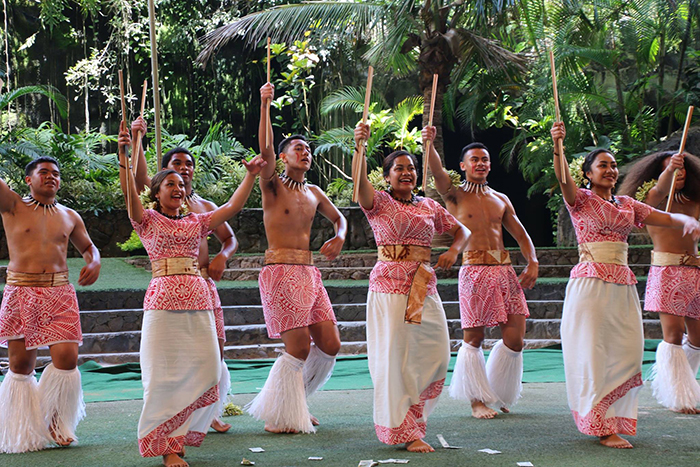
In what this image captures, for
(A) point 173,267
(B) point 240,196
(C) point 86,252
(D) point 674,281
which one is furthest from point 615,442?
(C) point 86,252

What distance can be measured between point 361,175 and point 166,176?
0.89 meters

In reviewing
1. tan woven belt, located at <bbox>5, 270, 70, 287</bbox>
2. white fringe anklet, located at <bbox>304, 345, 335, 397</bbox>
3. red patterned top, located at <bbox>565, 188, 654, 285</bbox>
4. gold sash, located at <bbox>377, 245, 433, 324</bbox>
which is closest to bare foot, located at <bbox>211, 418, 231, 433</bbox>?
white fringe anklet, located at <bbox>304, 345, 335, 397</bbox>

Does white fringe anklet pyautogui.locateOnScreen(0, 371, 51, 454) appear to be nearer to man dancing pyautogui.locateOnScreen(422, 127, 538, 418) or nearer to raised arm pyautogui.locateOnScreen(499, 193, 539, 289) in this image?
man dancing pyautogui.locateOnScreen(422, 127, 538, 418)

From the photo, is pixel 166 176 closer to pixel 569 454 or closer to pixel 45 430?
pixel 45 430

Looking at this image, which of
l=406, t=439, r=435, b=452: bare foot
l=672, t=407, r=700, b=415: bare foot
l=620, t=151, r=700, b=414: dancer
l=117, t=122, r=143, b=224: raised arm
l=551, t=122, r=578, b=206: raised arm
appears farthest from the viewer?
l=620, t=151, r=700, b=414: dancer

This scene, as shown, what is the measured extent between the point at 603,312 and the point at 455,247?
2.50ft

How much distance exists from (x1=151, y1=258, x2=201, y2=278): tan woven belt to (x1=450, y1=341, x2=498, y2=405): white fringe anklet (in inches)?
70.9

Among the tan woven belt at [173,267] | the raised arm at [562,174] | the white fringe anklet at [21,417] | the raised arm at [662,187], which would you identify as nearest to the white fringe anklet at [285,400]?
the tan woven belt at [173,267]

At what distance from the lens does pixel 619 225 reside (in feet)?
12.6

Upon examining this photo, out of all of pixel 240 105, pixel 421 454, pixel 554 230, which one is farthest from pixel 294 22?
pixel 421 454

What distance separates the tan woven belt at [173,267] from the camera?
346 cm

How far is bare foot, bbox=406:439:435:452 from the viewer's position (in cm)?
348

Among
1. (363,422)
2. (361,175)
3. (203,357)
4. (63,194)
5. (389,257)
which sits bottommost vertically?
(363,422)

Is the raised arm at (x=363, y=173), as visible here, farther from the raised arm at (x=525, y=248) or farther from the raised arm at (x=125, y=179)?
the raised arm at (x=525, y=248)
